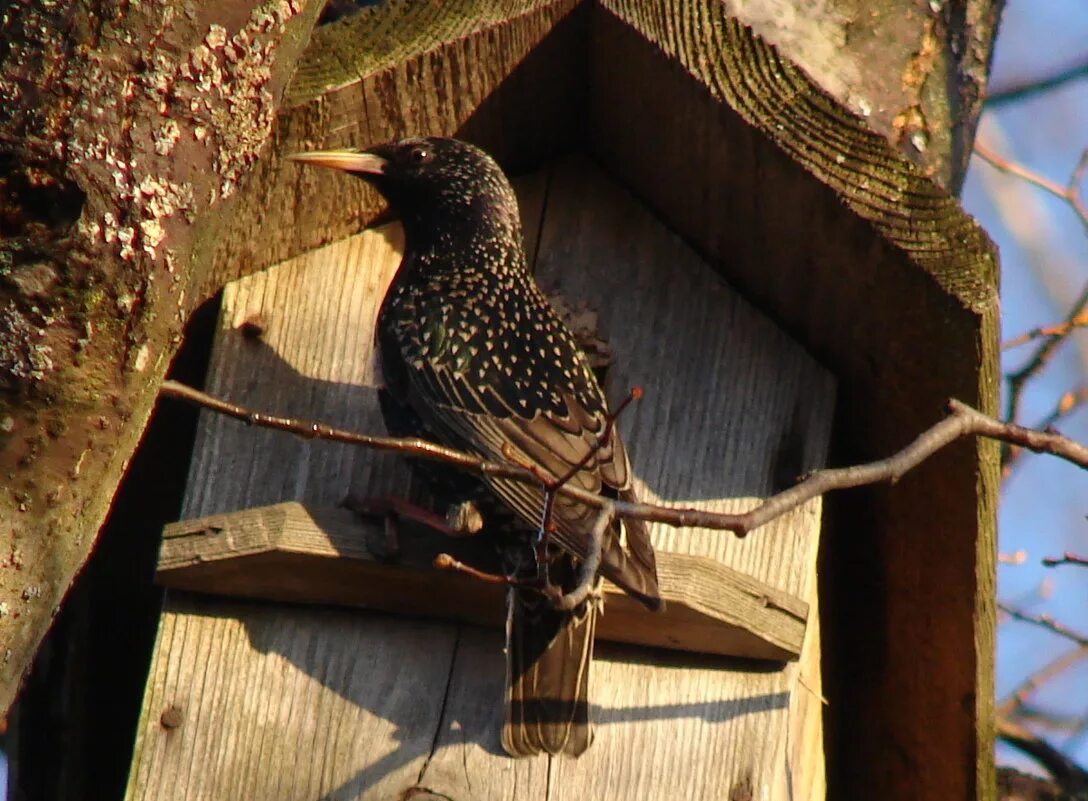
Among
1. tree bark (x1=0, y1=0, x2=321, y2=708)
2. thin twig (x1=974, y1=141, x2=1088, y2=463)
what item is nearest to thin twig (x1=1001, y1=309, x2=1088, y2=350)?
thin twig (x1=974, y1=141, x2=1088, y2=463)

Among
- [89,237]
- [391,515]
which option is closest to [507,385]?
[391,515]

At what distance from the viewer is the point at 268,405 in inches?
133

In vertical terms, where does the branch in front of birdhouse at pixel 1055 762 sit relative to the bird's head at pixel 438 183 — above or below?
below

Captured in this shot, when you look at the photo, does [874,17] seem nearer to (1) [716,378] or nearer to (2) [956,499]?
(1) [716,378]

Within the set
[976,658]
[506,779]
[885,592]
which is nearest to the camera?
[506,779]

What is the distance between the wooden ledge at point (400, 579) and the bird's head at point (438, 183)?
0.91m

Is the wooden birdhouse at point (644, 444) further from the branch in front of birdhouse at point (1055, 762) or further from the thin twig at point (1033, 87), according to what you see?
the thin twig at point (1033, 87)

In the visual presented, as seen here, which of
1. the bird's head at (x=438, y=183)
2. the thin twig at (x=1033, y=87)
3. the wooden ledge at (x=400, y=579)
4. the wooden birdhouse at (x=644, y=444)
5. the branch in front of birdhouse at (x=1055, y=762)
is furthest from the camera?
the thin twig at (x=1033, y=87)

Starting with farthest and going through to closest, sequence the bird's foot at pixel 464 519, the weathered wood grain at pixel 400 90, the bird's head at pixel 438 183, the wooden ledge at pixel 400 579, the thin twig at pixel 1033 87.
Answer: the thin twig at pixel 1033 87 → the bird's head at pixel 438 183 → the weathered wood grain at pixel 400 90 → the bird's foot at pixel 464 519 → the wooden ledge at pixel 400 579

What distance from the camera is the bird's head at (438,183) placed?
3.55 m

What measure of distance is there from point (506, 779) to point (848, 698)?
104 centimetres

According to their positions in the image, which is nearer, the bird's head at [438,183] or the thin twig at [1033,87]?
the bird's head at [438,183]

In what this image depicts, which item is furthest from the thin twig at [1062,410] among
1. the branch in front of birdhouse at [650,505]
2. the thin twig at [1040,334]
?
the branch in front of birdhouse at [650,505]

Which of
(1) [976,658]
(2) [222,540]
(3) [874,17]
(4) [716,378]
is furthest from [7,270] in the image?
(3) [874,17]
